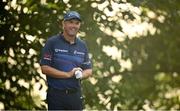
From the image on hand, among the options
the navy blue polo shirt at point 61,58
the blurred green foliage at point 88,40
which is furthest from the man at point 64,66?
the blurred green foliage at point 88,40

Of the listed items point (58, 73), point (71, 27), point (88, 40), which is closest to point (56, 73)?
point (58, 73)

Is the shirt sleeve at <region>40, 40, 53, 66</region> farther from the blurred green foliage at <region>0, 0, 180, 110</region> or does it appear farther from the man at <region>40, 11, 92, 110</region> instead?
the blurred green foliage at <region>0, 0, 180, 110</region>


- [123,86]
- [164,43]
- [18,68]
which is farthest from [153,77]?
[18,68]

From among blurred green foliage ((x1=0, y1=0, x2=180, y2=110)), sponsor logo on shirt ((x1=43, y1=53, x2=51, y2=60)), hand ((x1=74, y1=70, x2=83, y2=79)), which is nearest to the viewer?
hand ((x1=74, y1=70, x2=83, y2=79))

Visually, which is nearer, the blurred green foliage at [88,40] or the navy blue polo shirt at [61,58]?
the navy blue polo shirt at [61,58]

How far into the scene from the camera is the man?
5992 millimetres

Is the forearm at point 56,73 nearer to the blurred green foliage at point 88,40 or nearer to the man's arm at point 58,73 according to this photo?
the man's arm at point 58,73

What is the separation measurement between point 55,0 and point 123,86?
183 centimetres

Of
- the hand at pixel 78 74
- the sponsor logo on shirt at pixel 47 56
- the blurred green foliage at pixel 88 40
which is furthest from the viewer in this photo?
the blurred green foliage at pixel 88 40

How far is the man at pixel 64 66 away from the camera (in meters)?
5.99

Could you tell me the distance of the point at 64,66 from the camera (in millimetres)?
6020

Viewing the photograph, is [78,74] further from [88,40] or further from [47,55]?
[88,40]

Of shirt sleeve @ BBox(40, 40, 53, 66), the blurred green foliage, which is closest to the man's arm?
shirt sleeve @ BBox(40, 40, 53, 66)

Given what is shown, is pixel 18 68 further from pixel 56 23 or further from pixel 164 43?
pixel 164 43
